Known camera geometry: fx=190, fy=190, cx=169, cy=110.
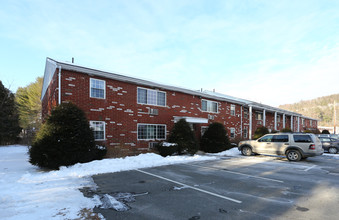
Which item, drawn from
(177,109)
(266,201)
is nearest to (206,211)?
(266,201)

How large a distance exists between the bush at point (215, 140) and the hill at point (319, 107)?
322 feet

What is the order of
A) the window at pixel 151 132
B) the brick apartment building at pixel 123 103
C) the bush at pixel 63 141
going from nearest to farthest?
the bush at pixel 63 141, the brick apartment building at pixel 123 103, the window at pixel 151 132

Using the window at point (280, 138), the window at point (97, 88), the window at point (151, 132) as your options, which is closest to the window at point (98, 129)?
the window at point (97, 88)

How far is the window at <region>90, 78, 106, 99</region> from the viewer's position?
1194 centimetres

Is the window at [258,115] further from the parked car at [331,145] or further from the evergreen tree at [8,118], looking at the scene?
the evergreen tree at [8,118]

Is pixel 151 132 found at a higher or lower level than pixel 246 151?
higher

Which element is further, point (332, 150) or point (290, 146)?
point (332, 150)

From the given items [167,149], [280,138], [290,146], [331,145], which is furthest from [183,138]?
[331,145]

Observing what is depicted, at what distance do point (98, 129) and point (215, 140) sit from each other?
383 inches

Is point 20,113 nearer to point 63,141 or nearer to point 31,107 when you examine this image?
point 31,107

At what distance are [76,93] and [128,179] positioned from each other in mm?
6478

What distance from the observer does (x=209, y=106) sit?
1981 centimetres

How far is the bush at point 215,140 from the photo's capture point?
53.9 feet

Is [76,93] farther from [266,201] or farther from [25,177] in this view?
[266,201]
